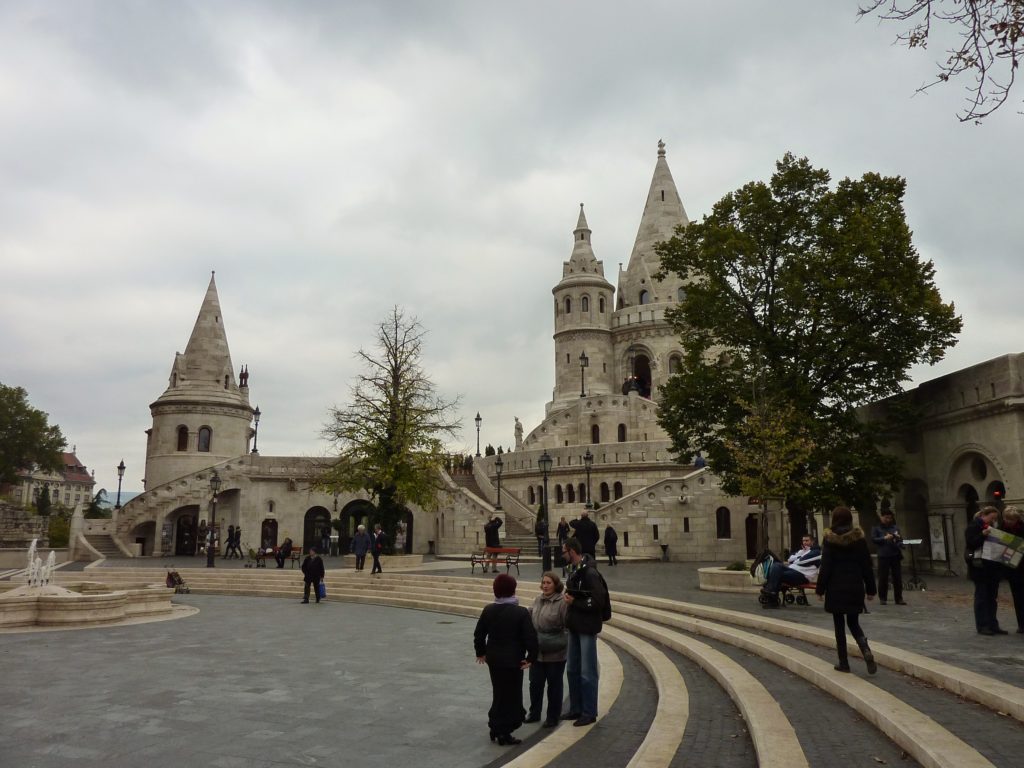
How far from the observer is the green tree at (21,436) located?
174 ft

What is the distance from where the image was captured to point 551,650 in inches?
269

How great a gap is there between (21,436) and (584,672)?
58944 mm

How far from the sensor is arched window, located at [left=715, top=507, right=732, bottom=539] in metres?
30.1

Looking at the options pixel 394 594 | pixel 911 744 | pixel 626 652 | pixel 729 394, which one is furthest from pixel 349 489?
pixel 911 744

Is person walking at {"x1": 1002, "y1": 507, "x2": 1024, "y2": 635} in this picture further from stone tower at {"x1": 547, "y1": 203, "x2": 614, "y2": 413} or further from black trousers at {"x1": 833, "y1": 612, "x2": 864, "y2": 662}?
stone tower at {"x1": 547, "y1": 203, "x2": 614, "y2": 413}

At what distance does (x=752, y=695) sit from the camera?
699 cm

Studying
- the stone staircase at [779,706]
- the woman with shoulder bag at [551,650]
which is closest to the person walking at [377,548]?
the stone staircase at [779,706]

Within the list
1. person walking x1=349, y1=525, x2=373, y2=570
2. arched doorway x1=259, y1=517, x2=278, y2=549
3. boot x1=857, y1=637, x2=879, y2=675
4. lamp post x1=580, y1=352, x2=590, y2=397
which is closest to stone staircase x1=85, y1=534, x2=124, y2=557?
arched doorway x1=259, y1=517, x2=278, y2=549

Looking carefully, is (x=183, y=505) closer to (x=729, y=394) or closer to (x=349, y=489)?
(x=349, y=489)

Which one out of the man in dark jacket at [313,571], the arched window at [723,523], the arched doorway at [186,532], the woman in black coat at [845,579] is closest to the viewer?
the woman in black coat at [845,579]

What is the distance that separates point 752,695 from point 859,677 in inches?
47.9

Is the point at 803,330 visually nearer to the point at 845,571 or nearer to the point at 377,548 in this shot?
the point at 377,548

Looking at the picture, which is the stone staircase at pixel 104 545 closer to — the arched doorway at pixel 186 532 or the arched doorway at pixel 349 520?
the arched doorway at pixel 186 532

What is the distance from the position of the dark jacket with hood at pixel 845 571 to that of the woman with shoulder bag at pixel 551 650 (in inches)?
108
